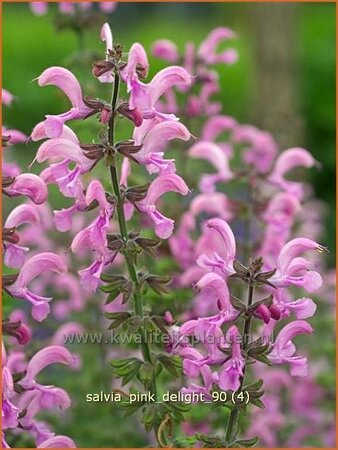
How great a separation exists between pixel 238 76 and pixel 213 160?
888cm

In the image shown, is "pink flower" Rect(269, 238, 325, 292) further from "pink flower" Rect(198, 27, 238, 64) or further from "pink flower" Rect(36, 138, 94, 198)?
"pink flower" Rect(198, 27, 238, 64)

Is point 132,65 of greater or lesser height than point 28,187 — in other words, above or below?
above

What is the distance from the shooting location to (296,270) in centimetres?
173

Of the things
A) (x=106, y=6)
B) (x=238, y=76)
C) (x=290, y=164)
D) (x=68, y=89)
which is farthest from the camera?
(x=238, y=76)

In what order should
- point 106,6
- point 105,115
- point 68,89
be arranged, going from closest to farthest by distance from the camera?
point 105,115 < point 68,89 < point 106,6

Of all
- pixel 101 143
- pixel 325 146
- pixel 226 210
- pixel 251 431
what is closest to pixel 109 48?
pixel 101 143

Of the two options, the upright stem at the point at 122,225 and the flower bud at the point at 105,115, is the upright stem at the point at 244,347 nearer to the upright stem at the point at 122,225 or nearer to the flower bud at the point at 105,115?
the upright stem at the point at 122,225

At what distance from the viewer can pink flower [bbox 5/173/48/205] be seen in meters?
1.73

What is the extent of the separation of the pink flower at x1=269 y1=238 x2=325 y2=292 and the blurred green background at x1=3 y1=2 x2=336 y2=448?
0.73m

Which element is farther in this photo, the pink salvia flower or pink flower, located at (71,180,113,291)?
the pink salvia flower

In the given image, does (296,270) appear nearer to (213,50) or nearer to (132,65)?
(132,65)

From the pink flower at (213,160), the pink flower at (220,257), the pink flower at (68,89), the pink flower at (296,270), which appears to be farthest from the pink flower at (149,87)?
the pink flower at (213,160)


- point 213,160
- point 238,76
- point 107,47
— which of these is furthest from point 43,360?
point 238,76

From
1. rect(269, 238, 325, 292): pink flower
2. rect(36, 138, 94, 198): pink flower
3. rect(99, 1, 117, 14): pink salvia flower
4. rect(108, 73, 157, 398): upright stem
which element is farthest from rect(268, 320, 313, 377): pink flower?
rect(99, 1, 117, 14): pink salvia flower
